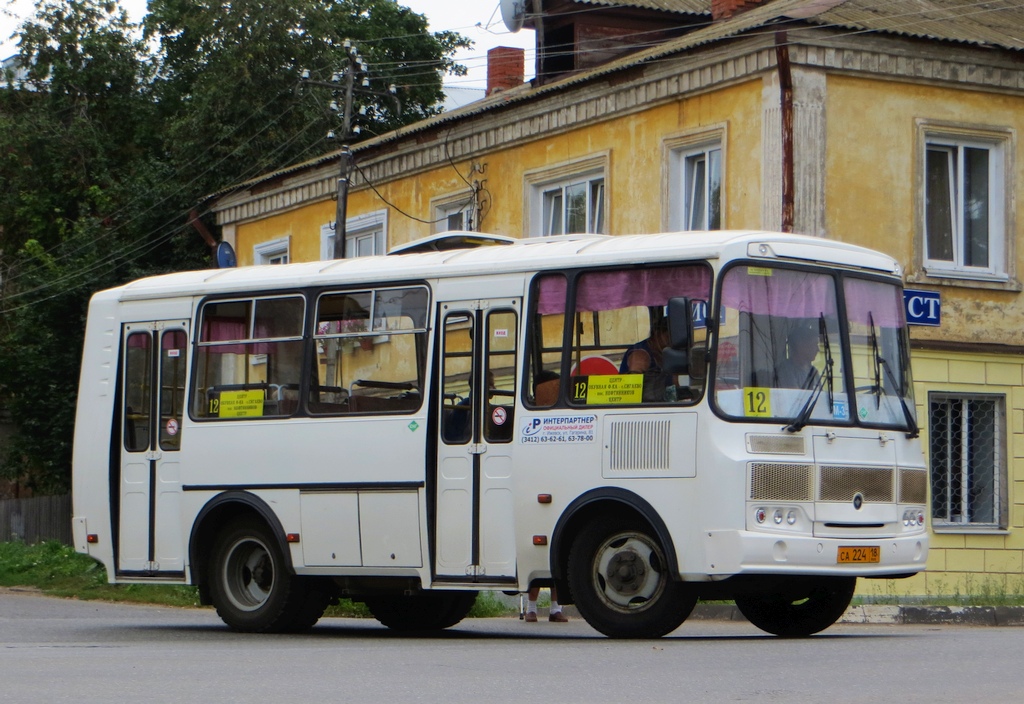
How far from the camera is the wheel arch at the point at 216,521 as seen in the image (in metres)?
14.1

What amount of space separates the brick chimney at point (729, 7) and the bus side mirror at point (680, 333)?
14.0 m

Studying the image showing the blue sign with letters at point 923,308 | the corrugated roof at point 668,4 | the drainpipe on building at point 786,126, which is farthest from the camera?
the corrugated roof at point 668,4

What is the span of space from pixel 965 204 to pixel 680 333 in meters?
10.2

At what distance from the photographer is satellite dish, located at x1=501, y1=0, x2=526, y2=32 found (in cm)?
2652

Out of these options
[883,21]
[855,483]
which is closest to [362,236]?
[883,21]

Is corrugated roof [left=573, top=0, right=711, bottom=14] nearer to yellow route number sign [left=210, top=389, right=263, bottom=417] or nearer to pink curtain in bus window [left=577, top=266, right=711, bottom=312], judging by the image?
yellow route number sign [left=210, top=389, right=263, bottom=417]

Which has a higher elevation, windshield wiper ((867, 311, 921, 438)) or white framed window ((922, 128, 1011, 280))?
white framed window ((922, 128, 1011, 280))

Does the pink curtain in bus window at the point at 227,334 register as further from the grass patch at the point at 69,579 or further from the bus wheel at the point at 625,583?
the grass patch at the point at 69,579

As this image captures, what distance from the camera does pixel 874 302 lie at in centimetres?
1292

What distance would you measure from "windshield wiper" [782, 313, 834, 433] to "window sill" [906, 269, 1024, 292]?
828cm

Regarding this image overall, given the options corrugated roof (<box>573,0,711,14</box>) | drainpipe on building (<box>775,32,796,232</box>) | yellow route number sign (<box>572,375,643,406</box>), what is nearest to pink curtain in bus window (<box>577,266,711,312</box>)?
yellow route number sign (<box>572,375,643,406</box>)

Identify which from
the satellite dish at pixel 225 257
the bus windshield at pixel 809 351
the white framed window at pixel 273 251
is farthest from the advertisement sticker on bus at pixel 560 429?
the white framed window at pixel 273 251

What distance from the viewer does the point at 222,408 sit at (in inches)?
572

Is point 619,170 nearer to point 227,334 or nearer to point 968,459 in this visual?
point 968,459
